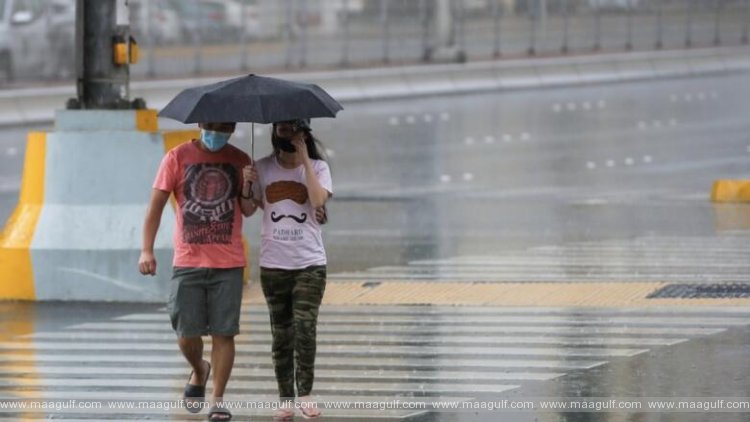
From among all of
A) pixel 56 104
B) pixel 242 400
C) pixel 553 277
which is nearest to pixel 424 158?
pixel 56 104

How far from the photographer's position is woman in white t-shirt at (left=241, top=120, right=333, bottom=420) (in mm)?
9211

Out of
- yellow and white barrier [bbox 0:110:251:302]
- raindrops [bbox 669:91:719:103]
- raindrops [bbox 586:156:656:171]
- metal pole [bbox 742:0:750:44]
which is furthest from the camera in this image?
metal pole [bbox 742:0:750:44]

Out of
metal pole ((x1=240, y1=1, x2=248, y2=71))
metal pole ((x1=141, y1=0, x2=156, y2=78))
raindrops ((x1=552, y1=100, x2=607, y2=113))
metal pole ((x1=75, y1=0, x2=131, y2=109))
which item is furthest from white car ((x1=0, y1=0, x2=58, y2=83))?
metal pole ((x1=75, y1=0, x2=131, y2=109))

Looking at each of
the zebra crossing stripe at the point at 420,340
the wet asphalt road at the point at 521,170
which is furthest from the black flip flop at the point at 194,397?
the wet asphalt road at the point at 521,170

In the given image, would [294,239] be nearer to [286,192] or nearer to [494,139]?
[286,192]

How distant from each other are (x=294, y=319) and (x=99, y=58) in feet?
18.2

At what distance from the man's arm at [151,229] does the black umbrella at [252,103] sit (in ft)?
1.34

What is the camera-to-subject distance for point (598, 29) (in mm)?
46125

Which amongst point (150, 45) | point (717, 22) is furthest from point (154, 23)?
point (717, 22)

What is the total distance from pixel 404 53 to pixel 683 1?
9624mm

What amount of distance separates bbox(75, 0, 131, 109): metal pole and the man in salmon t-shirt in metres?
5.04

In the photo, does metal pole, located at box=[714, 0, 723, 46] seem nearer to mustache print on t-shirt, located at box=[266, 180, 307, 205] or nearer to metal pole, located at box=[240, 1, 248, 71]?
metal pole, located at box=[240, 1, 248, 71]

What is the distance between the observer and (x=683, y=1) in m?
47.8

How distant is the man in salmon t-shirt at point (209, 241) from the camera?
920cm
